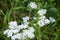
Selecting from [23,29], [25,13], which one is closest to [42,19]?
[23,29]

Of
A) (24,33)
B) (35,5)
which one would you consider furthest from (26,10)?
(24,33)

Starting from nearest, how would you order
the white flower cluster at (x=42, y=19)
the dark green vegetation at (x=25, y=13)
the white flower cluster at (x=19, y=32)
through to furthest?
1. the white flower cluster at (x=19, y=32)
2. the white flower cluster at (x=42, y=19)
3. the dark green vegetation at (x=25, y=13)

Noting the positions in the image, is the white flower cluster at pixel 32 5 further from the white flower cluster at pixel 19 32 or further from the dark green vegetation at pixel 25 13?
the white flower cluster at pixel 19 32

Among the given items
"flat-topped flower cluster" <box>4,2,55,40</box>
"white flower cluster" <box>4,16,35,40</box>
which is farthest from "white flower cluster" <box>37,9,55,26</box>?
"white flower cluster" <box>4,16,35,40</box>

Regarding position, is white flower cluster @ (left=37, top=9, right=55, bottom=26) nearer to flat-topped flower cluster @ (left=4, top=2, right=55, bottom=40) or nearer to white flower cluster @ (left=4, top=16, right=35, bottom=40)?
flat-topped flower cluster @ (left=4, top=2, right=55, bottom=40)

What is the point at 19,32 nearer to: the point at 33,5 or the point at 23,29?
the point at 23,29

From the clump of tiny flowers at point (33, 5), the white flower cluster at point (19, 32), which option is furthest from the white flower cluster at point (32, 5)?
the white flower cluster at point (19, 32)

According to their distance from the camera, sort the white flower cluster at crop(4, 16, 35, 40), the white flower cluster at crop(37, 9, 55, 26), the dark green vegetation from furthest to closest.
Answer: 1. the dark green vegetation
2. the white flower cluster at crop(37, 9, 55, 26)
3. the white flower cluster at crop(4, 16, 35, 40)

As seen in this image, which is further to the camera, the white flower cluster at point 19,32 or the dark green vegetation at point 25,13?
the dark green vegetation at point 25,13

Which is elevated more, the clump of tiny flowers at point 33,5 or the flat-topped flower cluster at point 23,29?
the clump of tiny flowers at point 33,5
